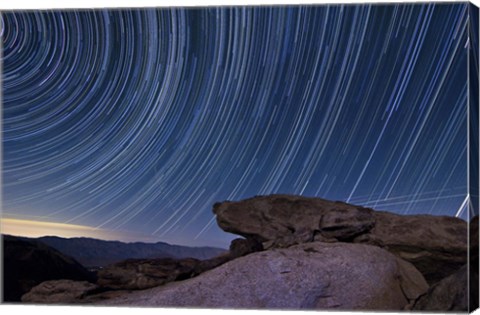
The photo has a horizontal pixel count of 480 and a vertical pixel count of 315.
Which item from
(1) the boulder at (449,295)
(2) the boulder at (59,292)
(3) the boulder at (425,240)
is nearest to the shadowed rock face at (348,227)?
(3) the boulder at (425,240)

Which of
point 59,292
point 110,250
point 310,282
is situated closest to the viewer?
point 310,282

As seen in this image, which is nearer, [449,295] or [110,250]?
[449,295]

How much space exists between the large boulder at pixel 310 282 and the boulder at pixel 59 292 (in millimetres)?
950

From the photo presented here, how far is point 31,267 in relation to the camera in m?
11.5

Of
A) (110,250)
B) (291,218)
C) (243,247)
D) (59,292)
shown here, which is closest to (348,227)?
(291,218)

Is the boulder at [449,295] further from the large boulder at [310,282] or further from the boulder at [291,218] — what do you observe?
the boulder at [291,218]

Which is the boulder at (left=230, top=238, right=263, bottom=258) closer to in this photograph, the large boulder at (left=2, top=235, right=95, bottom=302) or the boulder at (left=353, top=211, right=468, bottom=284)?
the boulder at (left=353, top=211, right=468, bottom=284)

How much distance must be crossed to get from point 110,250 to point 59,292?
2.57ft

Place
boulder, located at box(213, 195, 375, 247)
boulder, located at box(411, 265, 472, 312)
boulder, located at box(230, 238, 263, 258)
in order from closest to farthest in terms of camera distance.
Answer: boulder, located at box(411, 265, 472, 312) → boulder, located at box(213, 195, 375, 247) → boulder, located at box(230, 238, 263, 258)

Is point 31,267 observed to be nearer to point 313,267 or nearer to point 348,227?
point 313,267

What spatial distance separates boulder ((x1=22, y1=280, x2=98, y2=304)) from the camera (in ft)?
37.0

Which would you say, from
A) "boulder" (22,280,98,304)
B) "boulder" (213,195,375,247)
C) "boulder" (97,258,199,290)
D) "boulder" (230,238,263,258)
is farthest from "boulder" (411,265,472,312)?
"boulder" (22,280,98,304)

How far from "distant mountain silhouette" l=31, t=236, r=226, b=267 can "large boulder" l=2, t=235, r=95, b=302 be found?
101mm

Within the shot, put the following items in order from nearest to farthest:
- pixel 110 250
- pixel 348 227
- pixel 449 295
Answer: pixel 449 295 < pixel 348 227 < pixel 110 250
